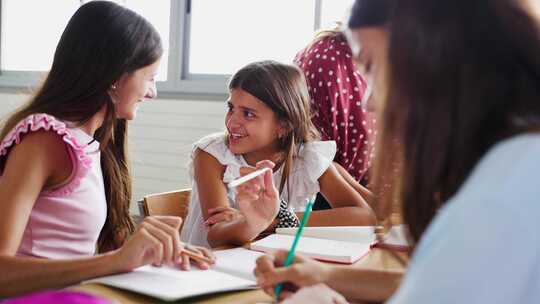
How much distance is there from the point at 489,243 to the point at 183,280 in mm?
586

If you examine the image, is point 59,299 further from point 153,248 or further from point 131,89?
point 131,89

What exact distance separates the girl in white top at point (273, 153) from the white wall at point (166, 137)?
4.89 feet

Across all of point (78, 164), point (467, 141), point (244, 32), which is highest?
point (467, 141)

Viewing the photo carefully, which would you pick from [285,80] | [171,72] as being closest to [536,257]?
[285,80]

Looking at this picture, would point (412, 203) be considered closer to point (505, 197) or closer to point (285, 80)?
point (505, 197)

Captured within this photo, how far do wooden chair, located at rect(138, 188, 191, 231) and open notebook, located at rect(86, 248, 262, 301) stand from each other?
1.60 ft

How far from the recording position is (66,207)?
122cm

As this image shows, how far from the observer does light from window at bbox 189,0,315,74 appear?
127 inches

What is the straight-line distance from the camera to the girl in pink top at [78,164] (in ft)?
3.21

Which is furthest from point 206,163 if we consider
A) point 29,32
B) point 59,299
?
point 29,32

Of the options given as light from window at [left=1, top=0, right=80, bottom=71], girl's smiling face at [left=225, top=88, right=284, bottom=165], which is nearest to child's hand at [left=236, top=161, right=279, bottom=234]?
girl's smiling face at [left=225, top=88, right=284, bottom=165]

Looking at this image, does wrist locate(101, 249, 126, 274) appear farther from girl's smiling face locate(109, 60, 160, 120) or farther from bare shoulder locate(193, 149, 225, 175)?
bare shoulder locate(193, 149, 225, 175)

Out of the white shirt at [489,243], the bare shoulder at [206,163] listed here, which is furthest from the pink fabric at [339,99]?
the white shirt at [489,243]

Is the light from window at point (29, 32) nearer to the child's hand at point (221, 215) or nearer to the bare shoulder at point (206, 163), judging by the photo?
the bare shoulder at point (206, 163)
